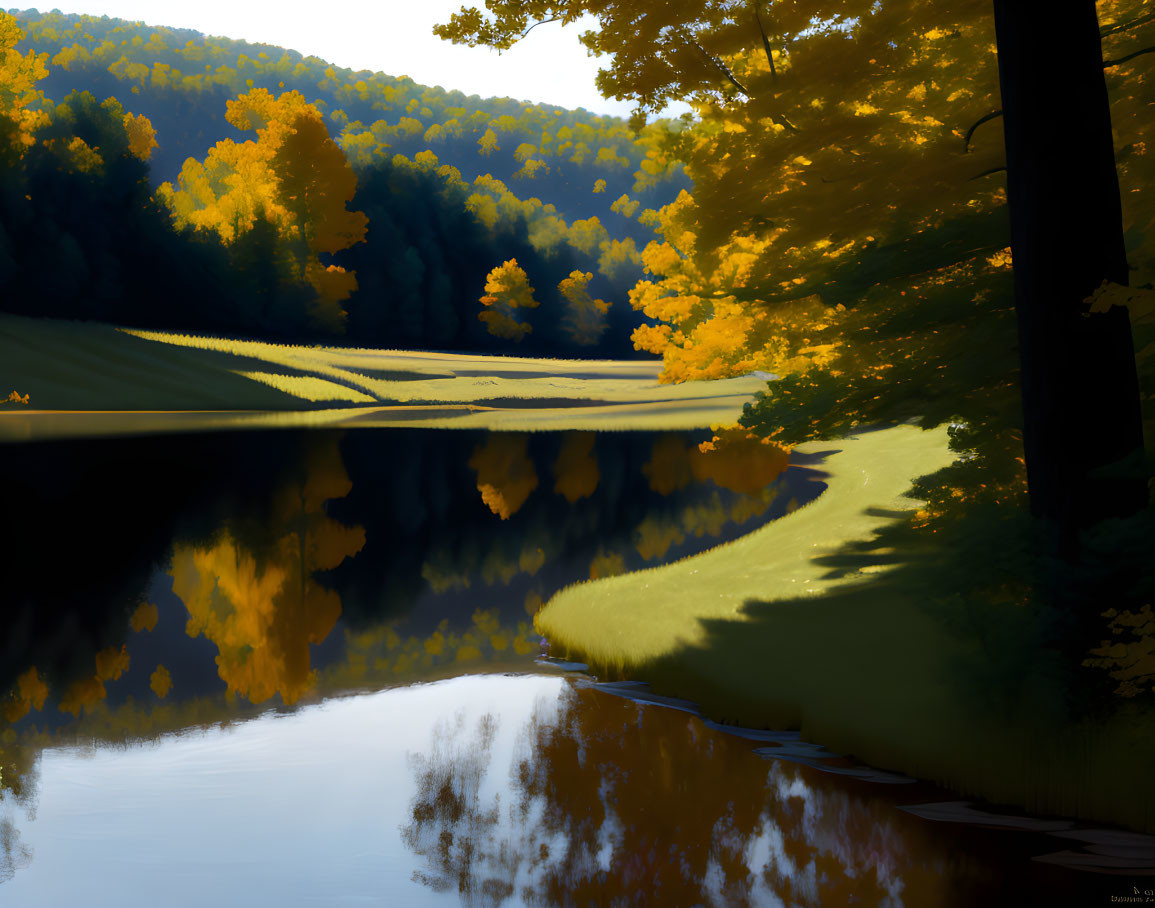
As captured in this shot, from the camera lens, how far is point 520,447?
33.7 meters

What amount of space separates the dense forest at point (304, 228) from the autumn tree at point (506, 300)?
16 centimetres

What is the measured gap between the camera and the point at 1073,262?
6695 millimetres

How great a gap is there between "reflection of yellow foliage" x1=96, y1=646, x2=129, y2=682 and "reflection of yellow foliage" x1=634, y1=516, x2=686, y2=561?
773cm

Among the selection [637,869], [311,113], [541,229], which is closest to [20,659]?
[637,869]

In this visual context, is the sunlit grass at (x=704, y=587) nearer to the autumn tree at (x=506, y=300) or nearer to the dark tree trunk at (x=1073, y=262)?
the dark tree trunk at (x=1073, y=262)

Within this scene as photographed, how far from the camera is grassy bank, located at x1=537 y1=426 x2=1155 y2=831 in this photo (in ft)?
21.3

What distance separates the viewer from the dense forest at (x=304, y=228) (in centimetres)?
5288

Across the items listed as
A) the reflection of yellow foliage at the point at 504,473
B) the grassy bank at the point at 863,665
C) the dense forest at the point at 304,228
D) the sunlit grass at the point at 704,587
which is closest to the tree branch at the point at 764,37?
the dense forest at the point at 304,228

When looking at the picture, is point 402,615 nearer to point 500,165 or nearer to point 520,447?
point 520,447

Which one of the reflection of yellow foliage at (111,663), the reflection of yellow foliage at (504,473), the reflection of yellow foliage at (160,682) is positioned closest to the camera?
the reflection of yellow foliage at (160,682)

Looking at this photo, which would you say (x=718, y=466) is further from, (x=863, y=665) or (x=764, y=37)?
(x=863, y=665)

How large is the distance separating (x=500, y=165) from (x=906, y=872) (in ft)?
488

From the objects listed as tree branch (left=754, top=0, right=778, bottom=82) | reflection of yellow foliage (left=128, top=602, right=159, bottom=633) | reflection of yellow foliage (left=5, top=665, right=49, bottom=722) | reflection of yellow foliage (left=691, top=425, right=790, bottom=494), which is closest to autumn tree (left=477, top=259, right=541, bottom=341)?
reflection of yellow foliage (left=691, top=425, right=790, bottom=494)

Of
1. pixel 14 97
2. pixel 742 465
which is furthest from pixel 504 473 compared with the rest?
pixel 14 97
